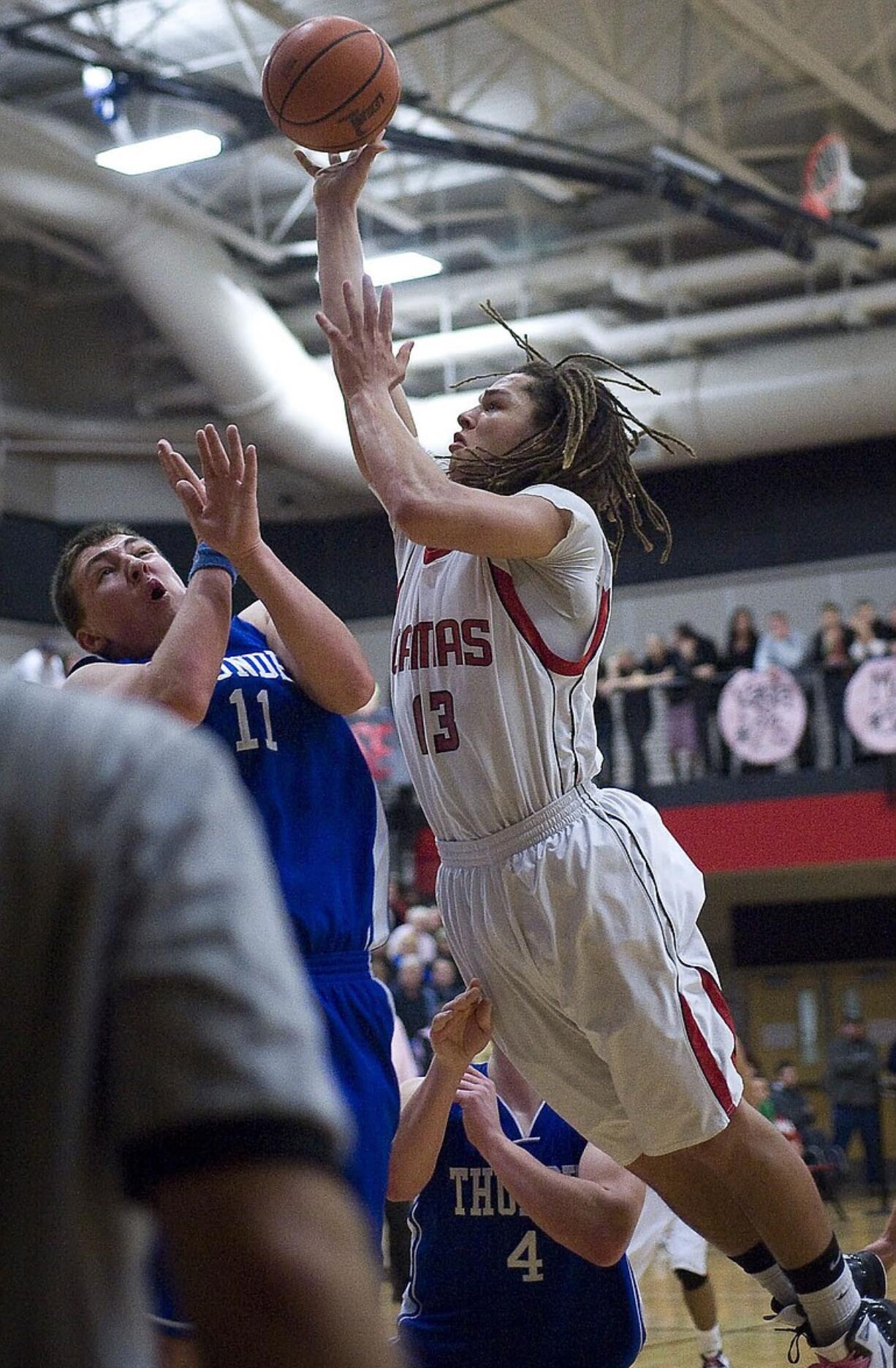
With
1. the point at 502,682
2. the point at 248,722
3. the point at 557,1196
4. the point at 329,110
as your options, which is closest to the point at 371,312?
the point at 329,110

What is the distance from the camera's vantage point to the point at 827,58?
14.8 meters

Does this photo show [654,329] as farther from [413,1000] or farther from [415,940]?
[413,1000]

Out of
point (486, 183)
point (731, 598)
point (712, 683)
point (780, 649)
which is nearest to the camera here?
point (712, 683)

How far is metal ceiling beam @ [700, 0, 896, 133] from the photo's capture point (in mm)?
13203

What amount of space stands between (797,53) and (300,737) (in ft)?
40.0

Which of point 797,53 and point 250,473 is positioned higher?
point 797,53

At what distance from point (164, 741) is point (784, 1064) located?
570 inches

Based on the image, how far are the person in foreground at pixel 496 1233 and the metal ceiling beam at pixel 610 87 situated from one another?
460 inches

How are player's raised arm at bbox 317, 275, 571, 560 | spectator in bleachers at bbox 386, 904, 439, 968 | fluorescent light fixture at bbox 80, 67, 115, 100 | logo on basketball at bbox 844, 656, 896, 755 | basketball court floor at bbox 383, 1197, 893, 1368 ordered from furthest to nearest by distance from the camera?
logo on basketball at bbox 844, 656, 896, 755, spectator in bleachers at bbox 386, 904, 439, 968, fluorescent light fixture at bbox 80, 67, 115, 100, basketball court floor at bbox 383, 1197, 893, 1368, player's raised arm at bbox 317, 275, 571, 560

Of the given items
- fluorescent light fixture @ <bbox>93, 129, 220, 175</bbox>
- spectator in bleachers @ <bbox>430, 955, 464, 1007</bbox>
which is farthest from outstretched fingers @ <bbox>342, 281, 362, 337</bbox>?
fluorescent light fixture @ <bbox>93, 129, 220, 175</bbox>

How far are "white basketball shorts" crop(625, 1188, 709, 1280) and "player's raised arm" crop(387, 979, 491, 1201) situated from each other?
2.08m

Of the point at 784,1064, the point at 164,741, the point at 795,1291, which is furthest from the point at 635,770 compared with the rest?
the point at 164,741

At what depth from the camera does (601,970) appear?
3271 millimetres

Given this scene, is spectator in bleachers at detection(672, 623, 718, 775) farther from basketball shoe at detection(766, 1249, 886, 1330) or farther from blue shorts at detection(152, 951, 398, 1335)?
blue shorts at detection(152, 951, 398, 1335)
